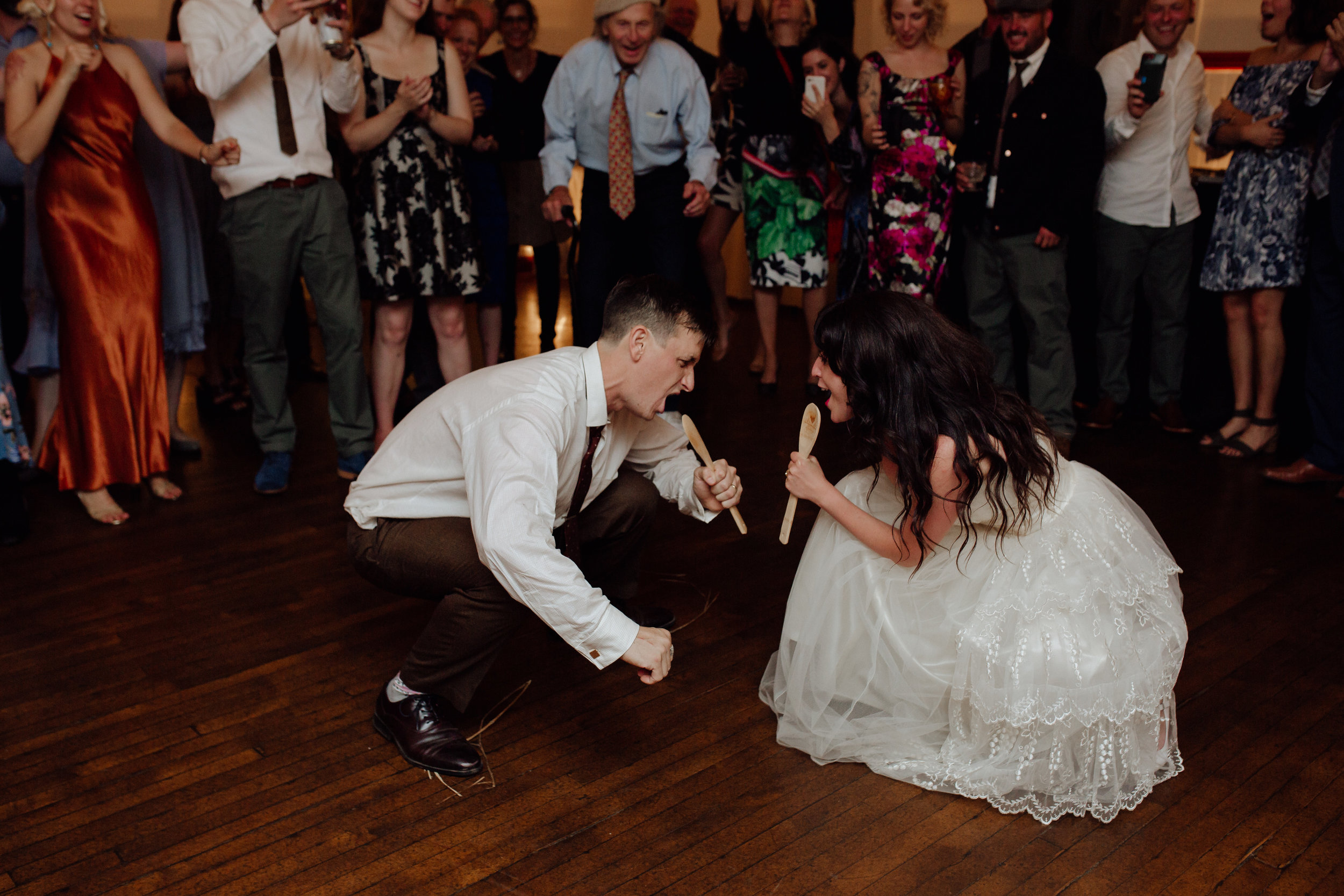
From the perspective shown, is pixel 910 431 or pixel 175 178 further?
pixel 175 178

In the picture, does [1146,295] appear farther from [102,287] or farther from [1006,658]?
[102,287]

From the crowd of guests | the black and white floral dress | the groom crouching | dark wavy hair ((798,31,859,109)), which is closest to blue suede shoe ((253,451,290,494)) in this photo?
the crowd of guests

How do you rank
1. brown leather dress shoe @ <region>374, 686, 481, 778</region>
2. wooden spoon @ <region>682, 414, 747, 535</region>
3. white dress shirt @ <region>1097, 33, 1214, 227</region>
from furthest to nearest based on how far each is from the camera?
white dress shirt @ <region>1097, 33, 1214, 227</region>, wooden spoon @ <region>682, 414, 747, 535</region>, brown leather dress shoe @ <region>374, 686, 481, 778</region>

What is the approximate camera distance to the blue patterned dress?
11.8 feet

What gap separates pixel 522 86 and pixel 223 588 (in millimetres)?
2629

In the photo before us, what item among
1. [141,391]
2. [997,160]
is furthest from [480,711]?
[997,160]

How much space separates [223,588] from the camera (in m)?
→ 2.73

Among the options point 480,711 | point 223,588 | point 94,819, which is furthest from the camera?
point 223,588

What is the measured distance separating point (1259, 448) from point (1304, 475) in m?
0.35

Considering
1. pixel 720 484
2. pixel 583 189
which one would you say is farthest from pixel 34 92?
pixel 720 484

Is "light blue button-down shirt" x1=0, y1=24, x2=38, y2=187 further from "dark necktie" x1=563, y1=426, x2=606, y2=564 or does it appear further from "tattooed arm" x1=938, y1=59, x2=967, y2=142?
"tattooed arm" x1=938, y1=59, x2=967, y2=142

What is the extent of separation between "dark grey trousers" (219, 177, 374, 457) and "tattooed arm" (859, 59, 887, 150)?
1.90 metres

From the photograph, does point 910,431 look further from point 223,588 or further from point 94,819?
point 223,588

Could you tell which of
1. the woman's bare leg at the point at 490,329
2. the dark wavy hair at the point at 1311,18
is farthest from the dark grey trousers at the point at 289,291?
the dark wavy hair at the point at 1311,18
